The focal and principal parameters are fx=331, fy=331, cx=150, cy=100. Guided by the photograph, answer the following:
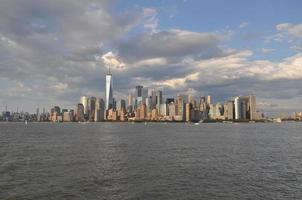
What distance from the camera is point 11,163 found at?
63.5m

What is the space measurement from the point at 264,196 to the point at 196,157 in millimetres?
34378

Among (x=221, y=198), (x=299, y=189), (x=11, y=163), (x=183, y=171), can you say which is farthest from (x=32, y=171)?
(x=299, y=189)

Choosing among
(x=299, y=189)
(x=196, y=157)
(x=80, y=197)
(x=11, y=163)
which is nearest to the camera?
(x=80, y=197)

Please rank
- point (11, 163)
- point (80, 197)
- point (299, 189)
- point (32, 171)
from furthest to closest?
point (11, 163)
point (32, 171)
point (299, 189)
point (80, 197)

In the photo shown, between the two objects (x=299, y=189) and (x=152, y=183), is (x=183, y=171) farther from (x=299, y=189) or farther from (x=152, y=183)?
(x=299, y=189)

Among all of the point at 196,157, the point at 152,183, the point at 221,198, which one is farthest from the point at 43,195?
the point at 196,157

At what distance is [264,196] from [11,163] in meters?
46.9

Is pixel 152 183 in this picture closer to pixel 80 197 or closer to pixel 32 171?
pixel 80 197

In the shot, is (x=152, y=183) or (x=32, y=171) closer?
(x=152, y=183)

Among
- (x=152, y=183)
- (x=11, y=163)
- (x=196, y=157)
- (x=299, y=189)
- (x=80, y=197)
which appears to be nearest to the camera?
(x=80, y=197)

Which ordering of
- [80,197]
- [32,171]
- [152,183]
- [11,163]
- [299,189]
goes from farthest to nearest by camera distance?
[11,163]
[32,171]
[152,183]
[299,189]
[80,197]

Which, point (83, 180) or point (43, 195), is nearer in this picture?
point (43, 195)

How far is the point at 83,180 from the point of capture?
155ft

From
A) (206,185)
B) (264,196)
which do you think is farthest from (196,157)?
(264,196)
